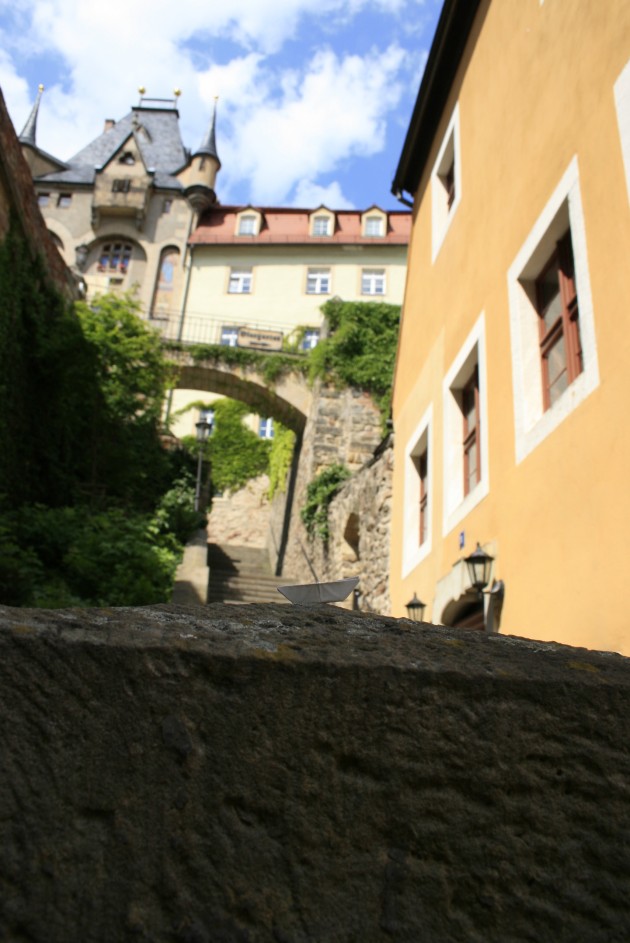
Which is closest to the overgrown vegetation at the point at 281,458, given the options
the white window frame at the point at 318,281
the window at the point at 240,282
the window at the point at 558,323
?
the white window frame at the point at 318,281

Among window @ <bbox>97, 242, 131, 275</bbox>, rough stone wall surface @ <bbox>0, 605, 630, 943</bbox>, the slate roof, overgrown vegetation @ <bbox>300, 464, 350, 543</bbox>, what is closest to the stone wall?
overgrown vegetation @ <bbox>300, 464, 350, 543</bbox>

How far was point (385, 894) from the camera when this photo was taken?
121cm

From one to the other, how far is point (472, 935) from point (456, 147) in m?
7.61

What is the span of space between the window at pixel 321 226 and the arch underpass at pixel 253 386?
1312 cm

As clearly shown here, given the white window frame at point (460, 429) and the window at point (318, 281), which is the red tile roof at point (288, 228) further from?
the white window frame at point (460, 429)

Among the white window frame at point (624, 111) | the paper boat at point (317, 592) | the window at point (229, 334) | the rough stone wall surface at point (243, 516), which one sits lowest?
the paper boat at point (317, 592)

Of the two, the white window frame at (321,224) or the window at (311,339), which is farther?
the white window frame at (321,224)

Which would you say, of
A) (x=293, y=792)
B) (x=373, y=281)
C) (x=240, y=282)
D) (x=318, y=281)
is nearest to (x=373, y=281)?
(x=373, y=281)

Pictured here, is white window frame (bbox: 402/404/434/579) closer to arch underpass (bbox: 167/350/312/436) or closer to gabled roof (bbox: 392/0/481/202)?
gabled roof (bbox: 392/0/481/202)

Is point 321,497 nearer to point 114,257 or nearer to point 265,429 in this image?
point 265,429

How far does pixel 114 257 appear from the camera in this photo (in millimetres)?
32969

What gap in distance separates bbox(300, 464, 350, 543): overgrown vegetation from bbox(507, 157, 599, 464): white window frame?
28.1ft

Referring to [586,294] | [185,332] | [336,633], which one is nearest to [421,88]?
[586,294]

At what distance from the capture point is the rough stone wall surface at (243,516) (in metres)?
27.0
